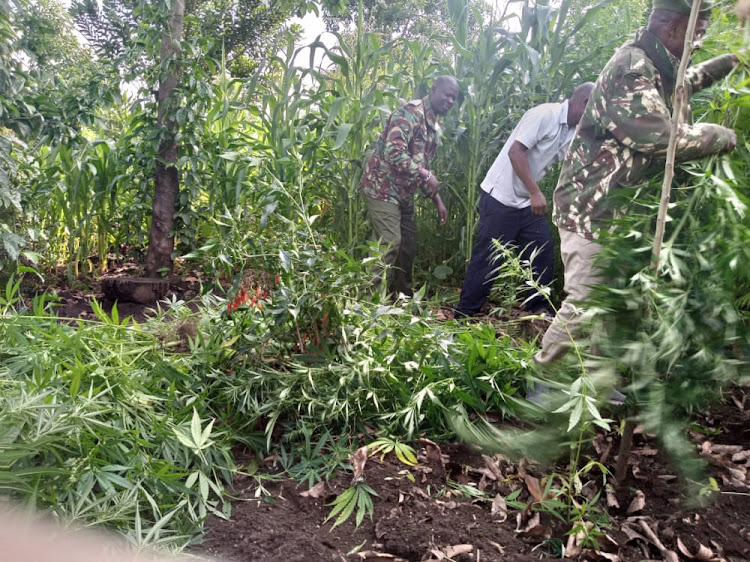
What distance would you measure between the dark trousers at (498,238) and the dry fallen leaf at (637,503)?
202 centimetres

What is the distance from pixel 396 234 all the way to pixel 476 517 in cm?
276

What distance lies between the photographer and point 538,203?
3.57m

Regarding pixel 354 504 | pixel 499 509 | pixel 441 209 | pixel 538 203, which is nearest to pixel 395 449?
pixel 354 504

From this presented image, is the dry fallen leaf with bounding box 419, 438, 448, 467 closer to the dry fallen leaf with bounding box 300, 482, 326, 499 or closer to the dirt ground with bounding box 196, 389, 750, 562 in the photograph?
the dirt ground with bounding box 196, 389, 750, 562

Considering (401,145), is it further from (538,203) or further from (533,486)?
(533,486)

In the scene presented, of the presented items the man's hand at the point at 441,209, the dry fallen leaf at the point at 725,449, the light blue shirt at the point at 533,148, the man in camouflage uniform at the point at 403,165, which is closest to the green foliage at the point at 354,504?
the dry fallen leaf at the point at 725,449

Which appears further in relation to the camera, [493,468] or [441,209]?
[441,209]

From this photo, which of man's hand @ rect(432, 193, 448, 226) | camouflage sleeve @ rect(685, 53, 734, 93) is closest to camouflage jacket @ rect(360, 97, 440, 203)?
man's hand @ rect(432, 193, 448, 226)

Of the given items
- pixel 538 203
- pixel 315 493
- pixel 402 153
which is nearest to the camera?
pixel 315 493

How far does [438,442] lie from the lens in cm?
217

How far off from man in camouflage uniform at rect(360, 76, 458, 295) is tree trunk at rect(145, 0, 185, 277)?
1.38 metres

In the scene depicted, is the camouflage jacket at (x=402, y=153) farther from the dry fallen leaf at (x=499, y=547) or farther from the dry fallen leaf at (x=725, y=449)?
the dry fallen leaf at (x=499, y=547)

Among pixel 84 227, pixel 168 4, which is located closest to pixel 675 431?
pixel 168 4

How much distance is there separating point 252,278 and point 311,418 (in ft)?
2.15
